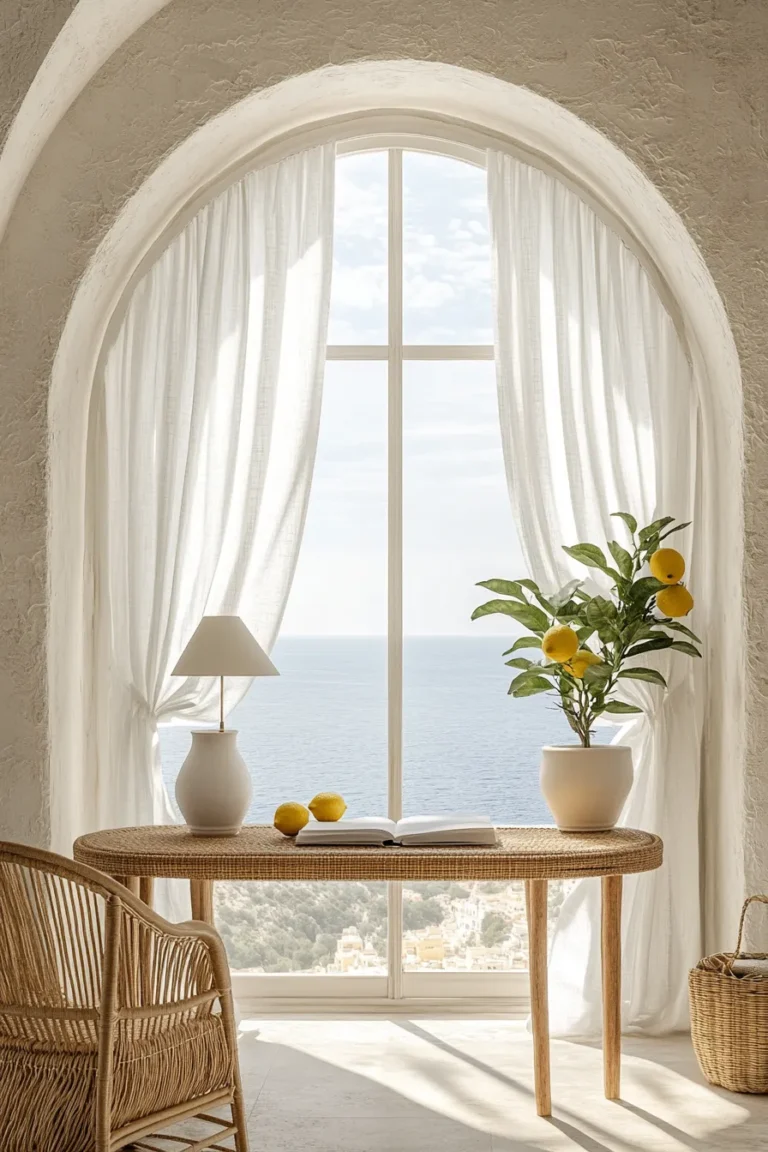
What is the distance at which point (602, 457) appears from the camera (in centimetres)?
436

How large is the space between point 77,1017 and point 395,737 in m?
1.98

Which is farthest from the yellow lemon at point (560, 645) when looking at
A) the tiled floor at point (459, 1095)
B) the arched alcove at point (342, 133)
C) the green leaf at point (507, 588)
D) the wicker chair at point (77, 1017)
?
the wicker chair at point (77, 1017)

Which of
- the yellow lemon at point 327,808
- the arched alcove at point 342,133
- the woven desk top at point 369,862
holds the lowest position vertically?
the woven desk top at point 369,862

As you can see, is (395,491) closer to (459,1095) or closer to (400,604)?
(400,604)

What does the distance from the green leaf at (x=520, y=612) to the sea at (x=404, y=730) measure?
68cm

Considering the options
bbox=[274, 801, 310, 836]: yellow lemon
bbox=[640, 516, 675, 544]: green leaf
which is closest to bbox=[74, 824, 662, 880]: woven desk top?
bbox=[274, 801, 310, 836]: yellow lemon

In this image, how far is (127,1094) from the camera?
272 cm

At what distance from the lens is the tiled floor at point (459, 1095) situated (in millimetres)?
3309

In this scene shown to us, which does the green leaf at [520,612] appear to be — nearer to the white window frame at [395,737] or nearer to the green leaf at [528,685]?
the green leaf at [528,685]

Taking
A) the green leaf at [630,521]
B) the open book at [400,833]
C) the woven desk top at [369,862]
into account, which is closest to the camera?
the woven desk top at [369,862]

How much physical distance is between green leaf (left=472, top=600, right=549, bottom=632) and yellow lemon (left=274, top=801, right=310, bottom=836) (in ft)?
2.60

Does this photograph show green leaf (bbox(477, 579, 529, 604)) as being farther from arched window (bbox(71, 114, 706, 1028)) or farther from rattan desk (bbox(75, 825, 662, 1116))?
rattan desk (bbox(75, 825, 662, 1116))

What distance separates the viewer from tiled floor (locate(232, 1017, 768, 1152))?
331 centimetres

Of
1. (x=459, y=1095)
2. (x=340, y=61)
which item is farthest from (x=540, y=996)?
(x=340, y=61)
